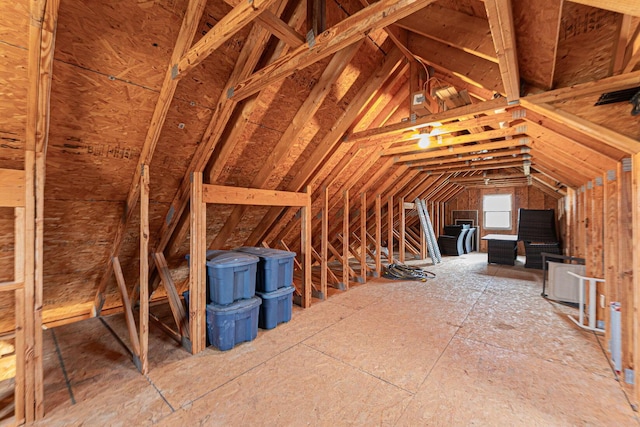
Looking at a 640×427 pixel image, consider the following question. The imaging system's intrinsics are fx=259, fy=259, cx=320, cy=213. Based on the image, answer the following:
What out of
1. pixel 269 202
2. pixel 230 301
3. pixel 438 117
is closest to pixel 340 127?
pixel 438 117

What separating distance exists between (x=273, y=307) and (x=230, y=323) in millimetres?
628

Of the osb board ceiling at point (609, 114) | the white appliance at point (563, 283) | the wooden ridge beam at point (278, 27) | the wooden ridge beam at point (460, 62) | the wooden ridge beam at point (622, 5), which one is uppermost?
the wooden ridge beam at point (460, 62)

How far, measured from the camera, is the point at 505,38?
1498 millimetres

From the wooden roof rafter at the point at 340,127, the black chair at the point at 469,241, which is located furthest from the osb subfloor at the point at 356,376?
the black chair at the point at 469,241

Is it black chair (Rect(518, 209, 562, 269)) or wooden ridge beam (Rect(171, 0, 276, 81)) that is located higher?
wooden ridge beam (Rect(171, 0, 276, 81))

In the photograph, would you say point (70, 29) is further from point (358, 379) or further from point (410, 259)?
point (410, 259)

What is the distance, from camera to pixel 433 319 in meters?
3.55

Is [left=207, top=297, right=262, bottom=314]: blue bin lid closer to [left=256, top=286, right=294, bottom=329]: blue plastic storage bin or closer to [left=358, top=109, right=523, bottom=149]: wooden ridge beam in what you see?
[left=256, top=286, right=294, bottom=329]: blue plastic storage bin

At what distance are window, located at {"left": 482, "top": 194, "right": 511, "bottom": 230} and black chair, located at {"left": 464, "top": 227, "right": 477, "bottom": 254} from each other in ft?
2.17

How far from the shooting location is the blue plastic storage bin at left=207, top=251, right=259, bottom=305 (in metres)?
2.75

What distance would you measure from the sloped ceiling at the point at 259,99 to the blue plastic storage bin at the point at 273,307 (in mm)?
1149

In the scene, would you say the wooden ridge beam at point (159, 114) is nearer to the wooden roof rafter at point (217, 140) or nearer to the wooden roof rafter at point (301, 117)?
the wooden roof rafter at point (217, 140)

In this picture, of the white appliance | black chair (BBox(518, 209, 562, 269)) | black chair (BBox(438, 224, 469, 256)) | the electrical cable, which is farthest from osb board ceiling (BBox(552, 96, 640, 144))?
black chair (BBox(438, 224, 469, 256))

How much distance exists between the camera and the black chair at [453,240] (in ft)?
29.8
